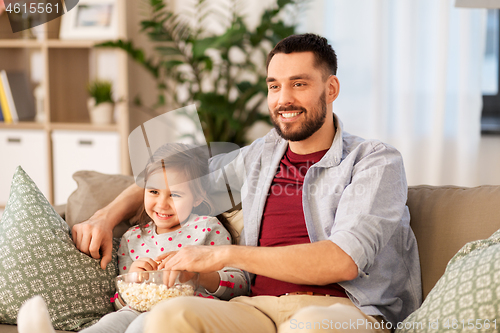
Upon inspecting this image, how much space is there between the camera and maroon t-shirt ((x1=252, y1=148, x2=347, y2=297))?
1338 millimetres

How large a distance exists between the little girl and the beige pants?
0.13m

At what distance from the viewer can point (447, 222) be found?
1.42 meters

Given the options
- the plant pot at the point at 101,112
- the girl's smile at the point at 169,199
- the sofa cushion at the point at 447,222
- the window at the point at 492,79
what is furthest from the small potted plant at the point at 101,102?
the window at the point at 492,79

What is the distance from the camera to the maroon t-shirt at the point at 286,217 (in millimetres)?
1338

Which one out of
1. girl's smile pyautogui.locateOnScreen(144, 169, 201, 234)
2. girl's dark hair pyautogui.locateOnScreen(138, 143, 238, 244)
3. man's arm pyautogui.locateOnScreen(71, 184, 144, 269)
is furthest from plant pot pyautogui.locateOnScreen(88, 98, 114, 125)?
girl's smile pyautogui.locateOnScreen(144, 169, 201, 234)

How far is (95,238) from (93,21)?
218cm

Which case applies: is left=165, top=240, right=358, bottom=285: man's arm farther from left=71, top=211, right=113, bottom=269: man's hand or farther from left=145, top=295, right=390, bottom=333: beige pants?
left=71, top=211, right=113, bottom=269: man's hand

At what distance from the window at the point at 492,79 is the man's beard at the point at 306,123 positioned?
1880mm

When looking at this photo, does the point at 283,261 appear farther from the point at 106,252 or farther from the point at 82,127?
the point at 82,127

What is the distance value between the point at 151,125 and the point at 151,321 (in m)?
0.53

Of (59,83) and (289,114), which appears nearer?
(289,114)

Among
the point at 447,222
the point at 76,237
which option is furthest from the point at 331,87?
the point at 76,237

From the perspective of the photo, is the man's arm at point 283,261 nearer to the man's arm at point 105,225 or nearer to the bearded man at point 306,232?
the bearded man at point 306,232

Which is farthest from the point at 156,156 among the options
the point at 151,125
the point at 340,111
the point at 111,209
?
the point at 340,111
